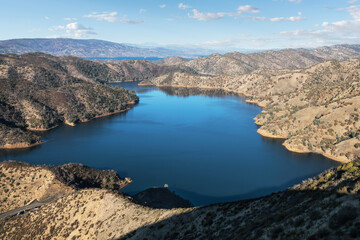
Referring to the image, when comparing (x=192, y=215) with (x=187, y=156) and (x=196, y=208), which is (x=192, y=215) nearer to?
(x=196, y=208)

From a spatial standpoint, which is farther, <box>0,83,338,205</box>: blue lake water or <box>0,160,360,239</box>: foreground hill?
<box>0,83,338,205</box>: blue lake water

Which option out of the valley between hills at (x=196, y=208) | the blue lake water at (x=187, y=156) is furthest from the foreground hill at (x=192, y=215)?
the blue lake water at (x=187, y=156)

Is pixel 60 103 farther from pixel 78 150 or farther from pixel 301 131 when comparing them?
pixel 301 131

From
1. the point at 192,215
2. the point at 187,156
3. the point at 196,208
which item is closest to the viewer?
the point at 192,215

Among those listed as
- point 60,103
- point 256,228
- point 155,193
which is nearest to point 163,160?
point 155,193

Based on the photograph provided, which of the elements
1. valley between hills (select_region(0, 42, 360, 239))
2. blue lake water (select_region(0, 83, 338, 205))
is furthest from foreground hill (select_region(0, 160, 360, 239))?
blue lake water (select_region(0, 83, 338, 205))

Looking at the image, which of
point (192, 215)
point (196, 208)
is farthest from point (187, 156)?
point (192, 215)

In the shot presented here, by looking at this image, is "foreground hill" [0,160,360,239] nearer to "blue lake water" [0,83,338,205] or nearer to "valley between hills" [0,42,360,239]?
"valley between hills" [0,42,360,239]

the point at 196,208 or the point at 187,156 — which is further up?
the point at 196,208
